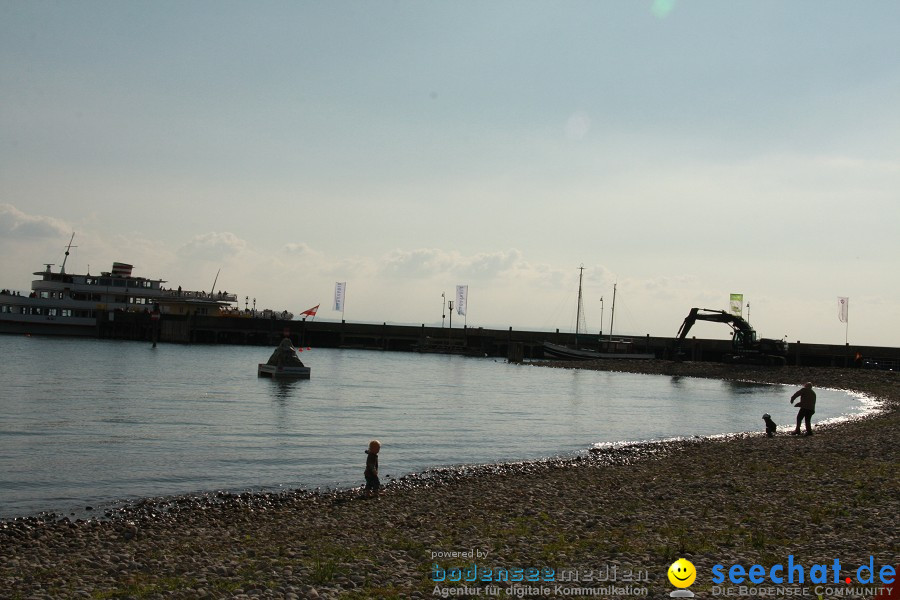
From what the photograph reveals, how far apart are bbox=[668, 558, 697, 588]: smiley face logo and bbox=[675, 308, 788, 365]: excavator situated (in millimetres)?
73809

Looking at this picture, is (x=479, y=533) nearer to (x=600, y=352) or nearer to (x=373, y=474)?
(x=373, y=474)

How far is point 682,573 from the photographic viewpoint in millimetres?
9492

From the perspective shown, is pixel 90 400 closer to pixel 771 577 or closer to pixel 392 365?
pixel 771 577

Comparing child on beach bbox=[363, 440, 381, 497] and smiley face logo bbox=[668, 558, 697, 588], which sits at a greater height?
smiley face logo bbox=[668, 558, 697, 588]

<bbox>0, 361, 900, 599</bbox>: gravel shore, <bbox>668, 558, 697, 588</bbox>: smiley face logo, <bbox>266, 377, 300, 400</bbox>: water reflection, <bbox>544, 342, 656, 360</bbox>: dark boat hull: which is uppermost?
<bbox>544, 342, 656, 360</bbox>: dark boat hull

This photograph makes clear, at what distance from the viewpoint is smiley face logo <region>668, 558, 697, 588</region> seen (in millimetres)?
9133

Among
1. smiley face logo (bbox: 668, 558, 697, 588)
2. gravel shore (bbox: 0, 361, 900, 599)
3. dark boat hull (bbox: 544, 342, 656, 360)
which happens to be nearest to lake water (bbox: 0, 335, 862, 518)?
gravel shore (bbox: 0, 361, 900, 599)

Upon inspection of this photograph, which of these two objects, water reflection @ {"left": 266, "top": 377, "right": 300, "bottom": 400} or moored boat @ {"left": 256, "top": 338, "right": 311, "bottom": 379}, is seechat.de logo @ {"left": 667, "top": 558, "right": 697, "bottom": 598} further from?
moored boat @ {"left": 256, "top": 338, "right": 311, "bottom": 379}

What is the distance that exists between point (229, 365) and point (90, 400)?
3157 cm

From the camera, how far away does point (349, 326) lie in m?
111

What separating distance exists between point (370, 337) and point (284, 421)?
266ft

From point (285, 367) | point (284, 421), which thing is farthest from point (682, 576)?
point (285, 367)

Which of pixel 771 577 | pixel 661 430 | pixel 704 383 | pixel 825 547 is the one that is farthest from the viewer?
pixel 704 383

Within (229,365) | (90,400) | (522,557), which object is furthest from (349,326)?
(522,557)
